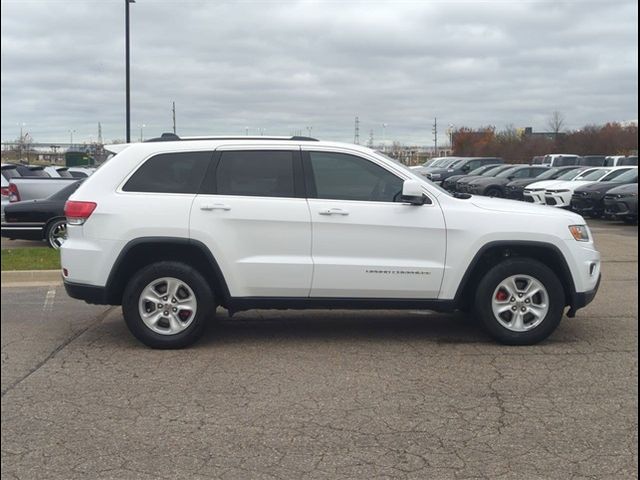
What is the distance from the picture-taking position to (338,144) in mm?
6512

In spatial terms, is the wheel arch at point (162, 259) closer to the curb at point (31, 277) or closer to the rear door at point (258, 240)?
the rear door at point (258, 240)

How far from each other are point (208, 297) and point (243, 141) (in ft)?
4.79

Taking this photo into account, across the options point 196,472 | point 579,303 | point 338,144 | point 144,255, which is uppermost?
point 338,144

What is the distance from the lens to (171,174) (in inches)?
251

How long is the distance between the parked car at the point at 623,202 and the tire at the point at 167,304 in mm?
15119

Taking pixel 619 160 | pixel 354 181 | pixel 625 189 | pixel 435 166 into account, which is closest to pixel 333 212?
pixel 354 181

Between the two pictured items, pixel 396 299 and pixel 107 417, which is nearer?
pixel 107 417

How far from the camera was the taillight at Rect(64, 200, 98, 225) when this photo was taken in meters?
6.18

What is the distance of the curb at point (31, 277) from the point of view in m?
9.59

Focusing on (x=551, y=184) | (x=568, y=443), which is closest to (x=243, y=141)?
(x=568, y=443)

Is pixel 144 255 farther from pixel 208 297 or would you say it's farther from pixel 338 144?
pixel 338 144

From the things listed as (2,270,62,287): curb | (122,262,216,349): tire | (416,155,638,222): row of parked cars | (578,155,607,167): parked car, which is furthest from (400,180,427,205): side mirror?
(578,155,607,167): parked car

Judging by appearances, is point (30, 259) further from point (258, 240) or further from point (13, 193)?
point (258, 240)

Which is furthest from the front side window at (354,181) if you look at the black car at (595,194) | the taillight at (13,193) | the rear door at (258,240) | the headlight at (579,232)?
the black car at (595,194)
